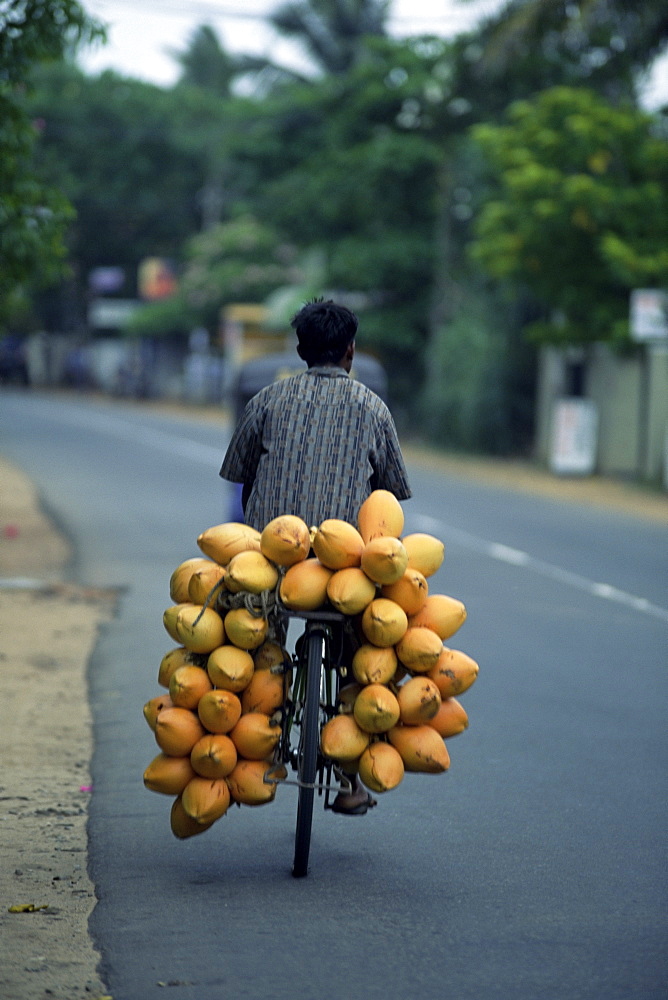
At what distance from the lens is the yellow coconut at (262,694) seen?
4.75 m

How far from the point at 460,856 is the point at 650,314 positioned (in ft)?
62.3

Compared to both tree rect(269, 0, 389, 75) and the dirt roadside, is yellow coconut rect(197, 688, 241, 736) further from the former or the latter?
tree rect(269, 0, 389, 75)

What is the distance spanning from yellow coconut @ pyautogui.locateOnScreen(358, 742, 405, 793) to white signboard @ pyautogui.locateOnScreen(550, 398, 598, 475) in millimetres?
21773

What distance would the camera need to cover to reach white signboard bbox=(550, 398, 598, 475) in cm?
2612

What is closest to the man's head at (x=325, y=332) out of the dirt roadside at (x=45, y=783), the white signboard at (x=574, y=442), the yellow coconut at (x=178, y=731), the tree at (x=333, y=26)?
the yellow coconut at (x=178, y=731)

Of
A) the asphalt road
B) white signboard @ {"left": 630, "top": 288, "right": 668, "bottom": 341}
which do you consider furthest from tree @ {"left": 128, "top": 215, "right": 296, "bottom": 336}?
the asphalt road

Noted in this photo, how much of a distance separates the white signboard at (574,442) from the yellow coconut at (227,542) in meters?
21.6

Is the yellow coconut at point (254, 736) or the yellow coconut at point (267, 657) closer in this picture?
the yellow coconut at point (254, 736)

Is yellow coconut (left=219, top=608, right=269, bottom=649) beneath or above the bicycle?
above

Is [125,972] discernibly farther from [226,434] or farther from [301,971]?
[226,434]

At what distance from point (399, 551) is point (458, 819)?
1.47 meters

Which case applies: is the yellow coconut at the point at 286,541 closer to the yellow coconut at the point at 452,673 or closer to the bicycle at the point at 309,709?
the bicycle at the point at 309,709

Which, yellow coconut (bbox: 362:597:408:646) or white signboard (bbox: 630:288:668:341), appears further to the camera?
white signboard (bbox: 630:288:668:341)

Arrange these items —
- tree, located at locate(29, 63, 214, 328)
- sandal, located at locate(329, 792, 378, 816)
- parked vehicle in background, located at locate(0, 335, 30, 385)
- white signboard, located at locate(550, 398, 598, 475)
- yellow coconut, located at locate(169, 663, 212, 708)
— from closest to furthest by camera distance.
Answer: yellow coconut, located at locate(169, 663, 212, 708), sandal, located at locate(329, 792, 378, 816), white signboard, located at locate(550, 398, 598, 475), parked vehicle in background, located at locate(0, 335, 30, 385), tree, located at locate(29, 63, 214, 328)
